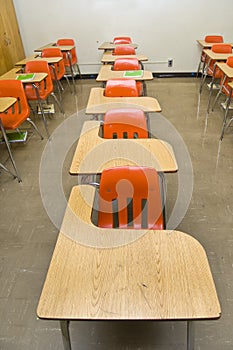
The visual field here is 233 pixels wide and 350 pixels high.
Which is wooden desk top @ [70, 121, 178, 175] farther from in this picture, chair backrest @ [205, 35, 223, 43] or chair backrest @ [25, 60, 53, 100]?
chair backrest @ [205, 35, 223, 43]

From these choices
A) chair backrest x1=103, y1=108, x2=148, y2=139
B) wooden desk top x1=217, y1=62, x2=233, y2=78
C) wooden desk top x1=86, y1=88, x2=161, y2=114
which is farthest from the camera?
wooden desk top x1=217, y1=62, x2=233, y2=78

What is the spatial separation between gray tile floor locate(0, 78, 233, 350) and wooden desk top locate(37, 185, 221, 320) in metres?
0.72

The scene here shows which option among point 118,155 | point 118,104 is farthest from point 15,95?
point 118,155

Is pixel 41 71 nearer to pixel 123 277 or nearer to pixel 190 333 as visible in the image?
pixel 123 277

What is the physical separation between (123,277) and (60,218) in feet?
4.71

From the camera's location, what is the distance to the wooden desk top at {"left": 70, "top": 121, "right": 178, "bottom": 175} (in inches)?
63.8

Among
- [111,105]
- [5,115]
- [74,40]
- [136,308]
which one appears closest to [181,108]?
[111,105]

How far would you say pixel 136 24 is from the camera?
5848 millimetres

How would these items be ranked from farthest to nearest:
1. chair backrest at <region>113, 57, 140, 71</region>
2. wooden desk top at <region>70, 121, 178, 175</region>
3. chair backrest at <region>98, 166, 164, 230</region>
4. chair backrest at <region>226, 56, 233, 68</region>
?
chair backrest at <region>226, 56, 233, 68</region>, chair backrest at <region>113, 57, 140, 71</region>, wooden desk top at <region>70, 121, 178, 175</region>, chair backrest at <region>98, 166, 164, 230</region>

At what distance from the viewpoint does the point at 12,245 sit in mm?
2070

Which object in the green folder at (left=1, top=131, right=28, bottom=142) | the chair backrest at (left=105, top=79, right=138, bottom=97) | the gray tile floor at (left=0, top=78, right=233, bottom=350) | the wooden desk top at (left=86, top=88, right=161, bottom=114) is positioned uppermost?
the chair backrest at (left=105, top=79, right=138, bottom=97)

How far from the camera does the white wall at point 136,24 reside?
5.64m

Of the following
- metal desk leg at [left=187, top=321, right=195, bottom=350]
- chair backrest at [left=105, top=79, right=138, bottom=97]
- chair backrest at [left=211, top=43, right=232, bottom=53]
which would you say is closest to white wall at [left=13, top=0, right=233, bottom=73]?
chair backrest at [left=211, top=43, right=232, bottom=53]

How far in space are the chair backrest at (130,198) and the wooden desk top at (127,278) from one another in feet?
1.16
